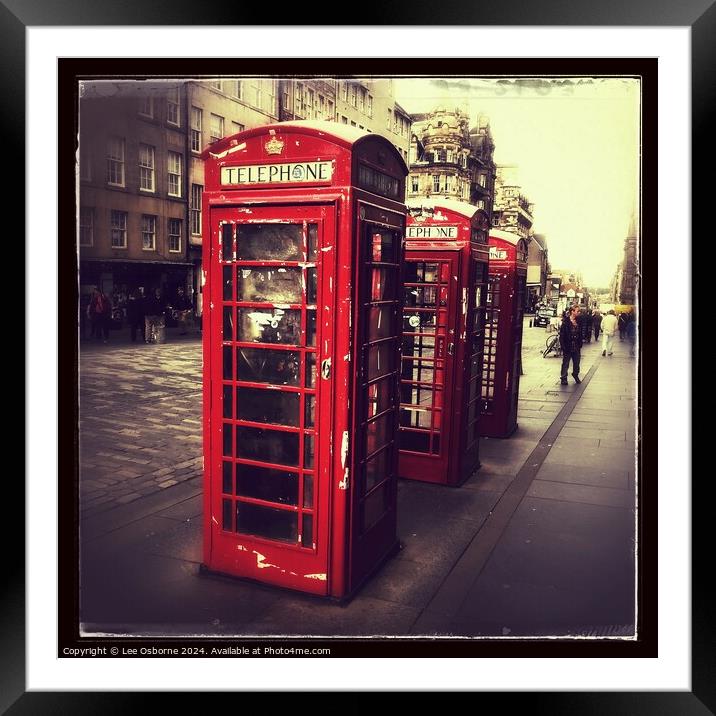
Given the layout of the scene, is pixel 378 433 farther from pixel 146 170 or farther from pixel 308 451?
pixel 146 170

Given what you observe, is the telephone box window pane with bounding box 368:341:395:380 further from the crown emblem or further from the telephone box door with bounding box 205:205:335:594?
the crown emblem

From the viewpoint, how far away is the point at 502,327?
7.87 m

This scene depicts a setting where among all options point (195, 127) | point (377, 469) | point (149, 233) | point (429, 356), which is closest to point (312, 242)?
point (377, 469)

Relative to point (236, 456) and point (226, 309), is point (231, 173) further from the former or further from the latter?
point (236, 456)

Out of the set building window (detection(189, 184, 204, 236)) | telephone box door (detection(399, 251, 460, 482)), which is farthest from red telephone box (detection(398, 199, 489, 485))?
building window (detection(189, 184, 204, 236))

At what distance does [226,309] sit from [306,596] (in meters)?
1.82

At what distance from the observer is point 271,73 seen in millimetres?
3371

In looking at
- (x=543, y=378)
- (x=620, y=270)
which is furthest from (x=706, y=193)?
(x=543, y=378)

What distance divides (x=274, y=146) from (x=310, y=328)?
1.06 m

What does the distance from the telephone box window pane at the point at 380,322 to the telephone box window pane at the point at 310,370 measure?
0.46 metres

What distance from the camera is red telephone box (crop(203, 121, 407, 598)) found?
3328mm

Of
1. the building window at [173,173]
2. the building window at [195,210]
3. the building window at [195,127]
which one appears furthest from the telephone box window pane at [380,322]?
the building window at [195,210]
